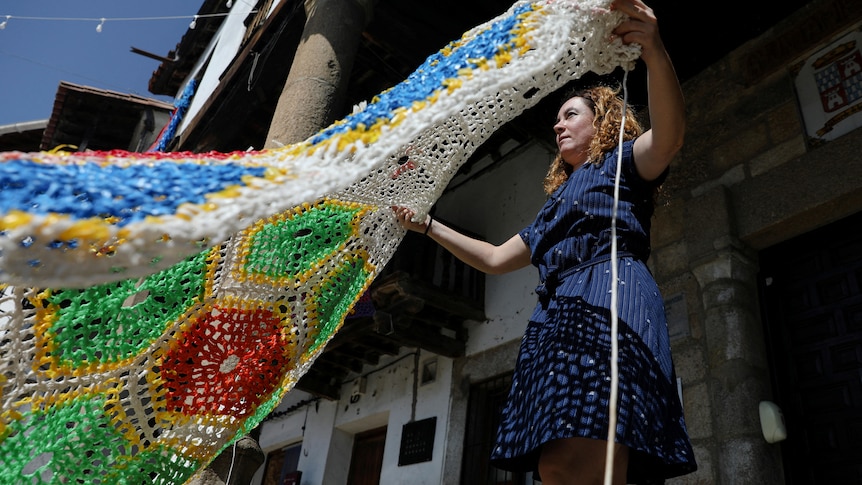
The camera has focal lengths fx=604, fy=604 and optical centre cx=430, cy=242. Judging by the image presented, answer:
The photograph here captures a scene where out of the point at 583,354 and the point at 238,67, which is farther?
the point at 238,67

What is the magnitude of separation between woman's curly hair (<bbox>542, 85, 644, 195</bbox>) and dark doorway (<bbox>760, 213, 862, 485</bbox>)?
2.36m

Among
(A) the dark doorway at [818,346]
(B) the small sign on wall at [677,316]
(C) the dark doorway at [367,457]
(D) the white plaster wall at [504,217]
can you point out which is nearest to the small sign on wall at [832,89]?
(A) the dark doorway at [818,346]

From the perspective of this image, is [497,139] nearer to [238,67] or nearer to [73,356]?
[238,67]

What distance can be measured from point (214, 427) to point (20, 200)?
2.64 feet

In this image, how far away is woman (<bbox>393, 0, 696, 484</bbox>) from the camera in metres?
1.10

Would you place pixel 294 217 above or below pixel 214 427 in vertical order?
above

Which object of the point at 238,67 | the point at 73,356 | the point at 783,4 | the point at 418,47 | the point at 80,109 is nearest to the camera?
the point at 73,356

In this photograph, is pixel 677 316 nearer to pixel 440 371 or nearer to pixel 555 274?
pixel 555 274

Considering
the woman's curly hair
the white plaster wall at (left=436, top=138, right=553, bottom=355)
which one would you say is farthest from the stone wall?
the woman's curly hair

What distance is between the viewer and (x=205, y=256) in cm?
135

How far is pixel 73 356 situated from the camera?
3.77 ft

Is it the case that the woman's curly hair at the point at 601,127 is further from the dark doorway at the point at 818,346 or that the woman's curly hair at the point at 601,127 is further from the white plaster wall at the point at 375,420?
the white plaster wall at the point at 375,420

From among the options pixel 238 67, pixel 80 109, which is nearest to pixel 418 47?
pixel 238 67

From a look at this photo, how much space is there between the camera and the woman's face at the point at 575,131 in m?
1.54
